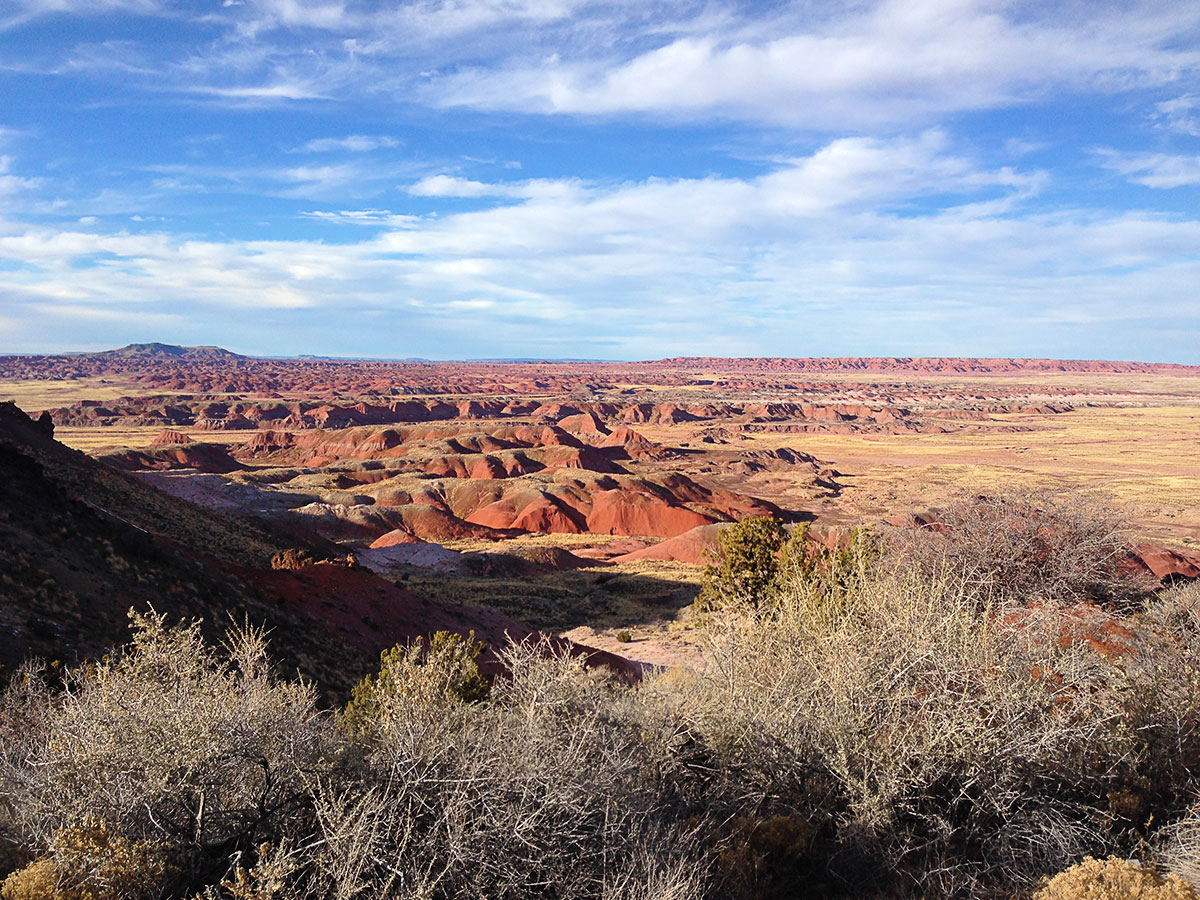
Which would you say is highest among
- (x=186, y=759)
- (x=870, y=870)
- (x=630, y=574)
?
(x=186, y=759)

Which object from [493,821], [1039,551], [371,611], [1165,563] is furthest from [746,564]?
[1165,563]

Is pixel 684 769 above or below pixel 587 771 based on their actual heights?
below

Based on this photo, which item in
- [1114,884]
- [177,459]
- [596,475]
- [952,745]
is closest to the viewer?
[1114,884]

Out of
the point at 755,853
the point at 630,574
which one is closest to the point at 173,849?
the point at 755,853

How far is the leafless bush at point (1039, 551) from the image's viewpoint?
13.8m

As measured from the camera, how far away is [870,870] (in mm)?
5957

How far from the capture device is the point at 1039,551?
14438 millimetres

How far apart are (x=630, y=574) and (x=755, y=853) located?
3002 centimetres

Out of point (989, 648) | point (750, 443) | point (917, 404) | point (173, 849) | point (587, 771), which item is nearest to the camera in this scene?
point (173, 849)

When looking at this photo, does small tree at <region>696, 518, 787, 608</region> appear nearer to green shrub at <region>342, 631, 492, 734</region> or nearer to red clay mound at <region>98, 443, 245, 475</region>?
green shrub at <region>342, 631, 492, 734</region>

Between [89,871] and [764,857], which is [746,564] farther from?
[89,871]

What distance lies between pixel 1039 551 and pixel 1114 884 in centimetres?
1109

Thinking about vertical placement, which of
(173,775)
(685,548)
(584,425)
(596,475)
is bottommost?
(685,548)

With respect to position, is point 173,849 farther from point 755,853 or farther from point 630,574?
point 630,574
